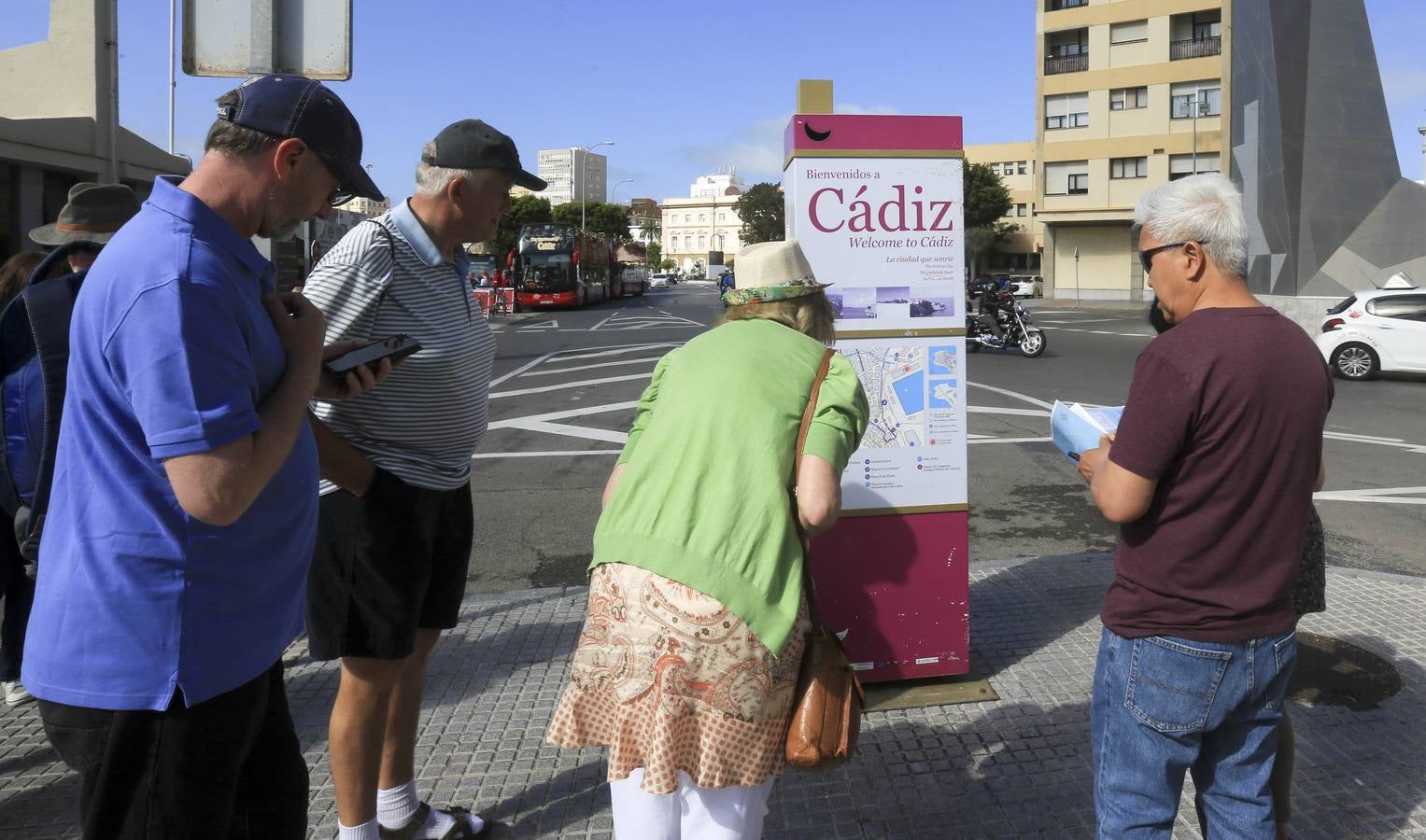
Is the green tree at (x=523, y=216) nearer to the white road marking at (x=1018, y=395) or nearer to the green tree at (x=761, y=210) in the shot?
the green tree at (x=761, y=210)

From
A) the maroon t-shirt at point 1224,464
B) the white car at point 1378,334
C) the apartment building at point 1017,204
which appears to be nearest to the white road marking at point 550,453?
the maroon t-shirt at point 1224,464

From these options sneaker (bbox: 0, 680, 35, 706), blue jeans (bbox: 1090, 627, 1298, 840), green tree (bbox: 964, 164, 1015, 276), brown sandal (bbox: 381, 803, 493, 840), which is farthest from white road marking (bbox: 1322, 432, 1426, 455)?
green tree (bbox: 964, 164, 1015, 276)

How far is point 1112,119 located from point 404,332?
175 feet

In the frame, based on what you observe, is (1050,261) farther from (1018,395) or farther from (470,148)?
(470,148)

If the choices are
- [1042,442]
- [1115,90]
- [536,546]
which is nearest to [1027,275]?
[1115,90]

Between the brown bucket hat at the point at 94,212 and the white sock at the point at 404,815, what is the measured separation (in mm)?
2302

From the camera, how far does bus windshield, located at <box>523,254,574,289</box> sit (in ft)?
135

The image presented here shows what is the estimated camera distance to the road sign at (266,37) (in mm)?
3412

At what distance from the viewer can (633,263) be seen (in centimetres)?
6712

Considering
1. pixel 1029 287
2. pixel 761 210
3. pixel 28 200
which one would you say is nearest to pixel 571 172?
pixel 761 210

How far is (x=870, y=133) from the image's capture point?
12.8 ft

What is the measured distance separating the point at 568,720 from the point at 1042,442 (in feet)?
28.9

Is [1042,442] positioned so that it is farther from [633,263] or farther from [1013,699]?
[633,263]

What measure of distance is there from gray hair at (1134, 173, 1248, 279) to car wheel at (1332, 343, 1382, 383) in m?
15.5
